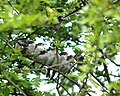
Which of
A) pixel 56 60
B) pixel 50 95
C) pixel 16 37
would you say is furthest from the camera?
pixel 50 95

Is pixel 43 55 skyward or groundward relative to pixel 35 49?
groundward

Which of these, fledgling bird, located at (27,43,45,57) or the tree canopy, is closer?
the tree canopy

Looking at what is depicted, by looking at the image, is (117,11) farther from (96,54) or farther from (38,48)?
(38,48)

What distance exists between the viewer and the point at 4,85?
6.07 meters

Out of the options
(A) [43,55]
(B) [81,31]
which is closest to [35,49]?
(A) [43,55]

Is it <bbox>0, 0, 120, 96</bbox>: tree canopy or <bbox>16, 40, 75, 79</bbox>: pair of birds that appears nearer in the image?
<bbox>0, 0, 120, 96</bbox>: tree canopy

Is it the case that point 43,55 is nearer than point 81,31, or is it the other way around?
point 81,31

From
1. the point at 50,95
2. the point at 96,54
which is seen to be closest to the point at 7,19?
the point at 96,54

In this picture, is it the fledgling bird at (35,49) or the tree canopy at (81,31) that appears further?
the fledgling bird at (35,49)

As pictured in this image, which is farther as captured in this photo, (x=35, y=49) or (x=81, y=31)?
(x=35, y=49)

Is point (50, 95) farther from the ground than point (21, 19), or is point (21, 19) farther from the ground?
point (21, 19)

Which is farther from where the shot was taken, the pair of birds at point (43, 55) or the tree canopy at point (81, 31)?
the pair of birds at point (43, 55)

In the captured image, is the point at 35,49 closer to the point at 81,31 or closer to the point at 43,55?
the point at 43,55

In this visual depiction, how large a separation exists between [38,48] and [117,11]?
296 cm
